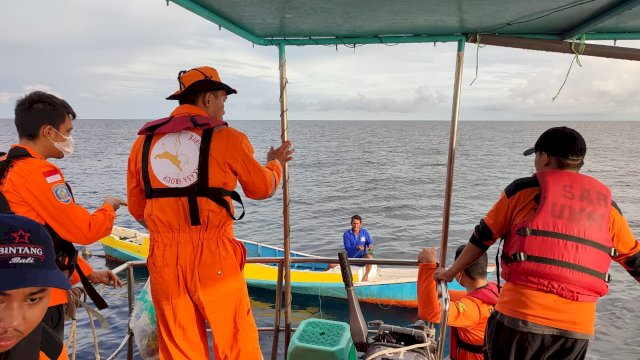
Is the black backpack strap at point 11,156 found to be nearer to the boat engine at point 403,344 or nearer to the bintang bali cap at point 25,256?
the bintang bali cap at point 25,256

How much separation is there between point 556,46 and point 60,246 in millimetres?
3514

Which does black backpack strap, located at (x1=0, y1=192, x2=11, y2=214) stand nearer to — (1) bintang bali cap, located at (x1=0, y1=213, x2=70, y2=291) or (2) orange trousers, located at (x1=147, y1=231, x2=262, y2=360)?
(2) orange trousers, located at (x1=147, y1=231, x2=262, y2=360)

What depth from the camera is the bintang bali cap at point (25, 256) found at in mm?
Answer: 1140

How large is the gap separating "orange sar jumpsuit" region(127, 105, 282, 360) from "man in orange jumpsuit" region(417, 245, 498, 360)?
3.34 ft

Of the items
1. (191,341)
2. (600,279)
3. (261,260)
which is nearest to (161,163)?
(191,341)

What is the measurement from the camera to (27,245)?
46.9 inches

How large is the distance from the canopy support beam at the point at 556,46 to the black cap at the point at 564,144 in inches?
51.1

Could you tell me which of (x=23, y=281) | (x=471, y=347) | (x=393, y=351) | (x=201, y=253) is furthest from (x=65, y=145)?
(x=471, y=347)

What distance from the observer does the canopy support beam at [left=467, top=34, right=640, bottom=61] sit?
9.86 feet

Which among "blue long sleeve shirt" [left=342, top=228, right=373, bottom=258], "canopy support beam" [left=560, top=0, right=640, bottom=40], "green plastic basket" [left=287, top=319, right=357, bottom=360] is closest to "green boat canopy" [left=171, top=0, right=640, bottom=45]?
"canopy support beam" [left=560, top=0, right=640, bottom=40]

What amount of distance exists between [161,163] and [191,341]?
1027 mm

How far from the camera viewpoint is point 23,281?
115 cm

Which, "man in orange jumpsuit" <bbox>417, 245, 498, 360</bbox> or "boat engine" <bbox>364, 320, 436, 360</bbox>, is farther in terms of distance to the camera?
"man in orange jumpsuit" <bbox>417, 245, 498, 360</bbox>

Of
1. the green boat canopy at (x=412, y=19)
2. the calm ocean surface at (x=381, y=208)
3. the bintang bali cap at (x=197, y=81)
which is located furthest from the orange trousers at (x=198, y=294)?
the calm ocean surface at (x=381, y=208)
